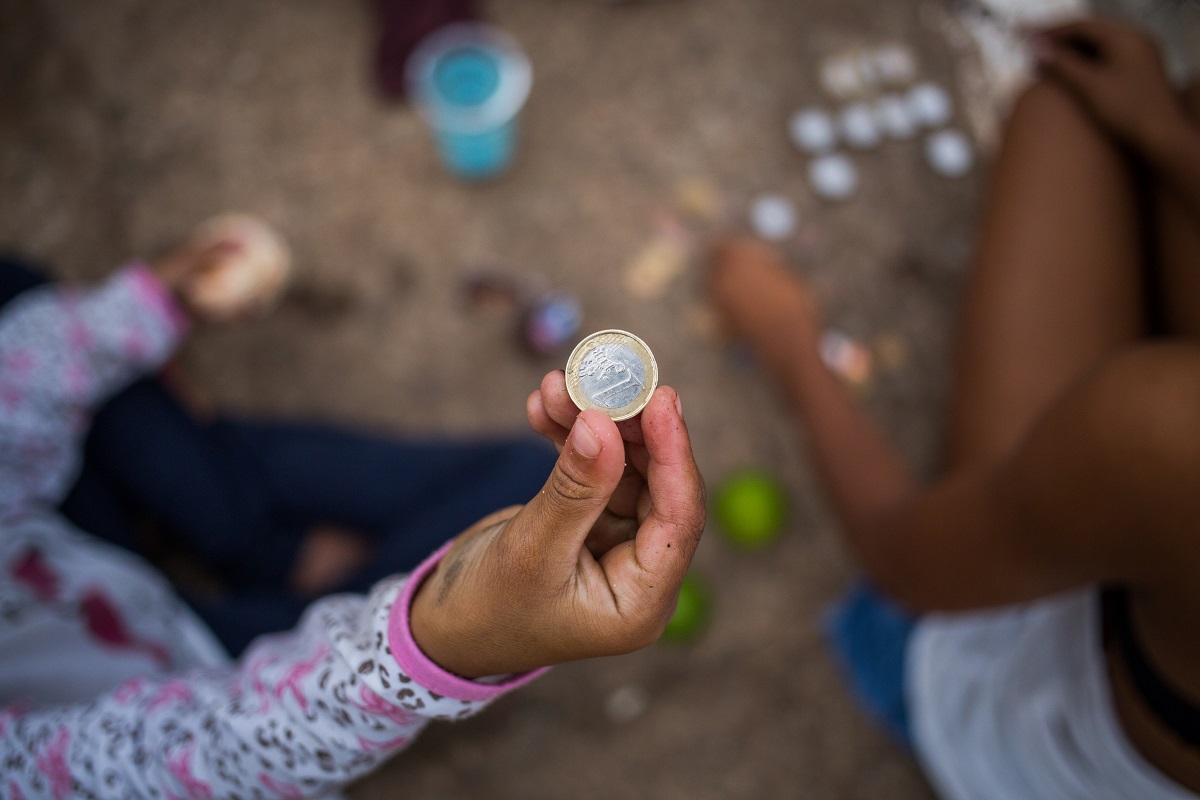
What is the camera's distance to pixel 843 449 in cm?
214

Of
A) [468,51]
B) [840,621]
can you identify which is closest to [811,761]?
[840,621]

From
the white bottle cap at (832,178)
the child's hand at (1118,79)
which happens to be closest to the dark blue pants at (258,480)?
the white bottle cap at (832,178)

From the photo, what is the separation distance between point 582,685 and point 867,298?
1742mm

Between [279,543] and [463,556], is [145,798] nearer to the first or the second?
[463,556]

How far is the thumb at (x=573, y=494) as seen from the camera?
79 centimetres

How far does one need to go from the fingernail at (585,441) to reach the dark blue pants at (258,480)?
1.02 metres

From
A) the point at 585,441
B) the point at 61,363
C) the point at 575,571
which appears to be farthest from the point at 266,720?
the point at 61,363

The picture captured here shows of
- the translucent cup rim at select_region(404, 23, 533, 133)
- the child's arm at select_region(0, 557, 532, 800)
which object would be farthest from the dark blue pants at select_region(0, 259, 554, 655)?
the translucent cup rim at select_region(404, 23, 533, 133)

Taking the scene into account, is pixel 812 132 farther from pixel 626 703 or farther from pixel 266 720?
pixel 266 720

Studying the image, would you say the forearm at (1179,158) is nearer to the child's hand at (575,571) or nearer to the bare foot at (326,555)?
the child's hand at (575,571)

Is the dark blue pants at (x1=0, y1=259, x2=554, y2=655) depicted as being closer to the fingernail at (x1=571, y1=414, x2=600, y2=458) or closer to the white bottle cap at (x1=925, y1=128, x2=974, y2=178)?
the fingernail at (x1=571, y1=414, x2=600, y2=458)

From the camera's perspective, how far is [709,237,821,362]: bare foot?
2451 mm

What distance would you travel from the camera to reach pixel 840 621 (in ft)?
7.52

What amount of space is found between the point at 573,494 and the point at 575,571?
12 cm
